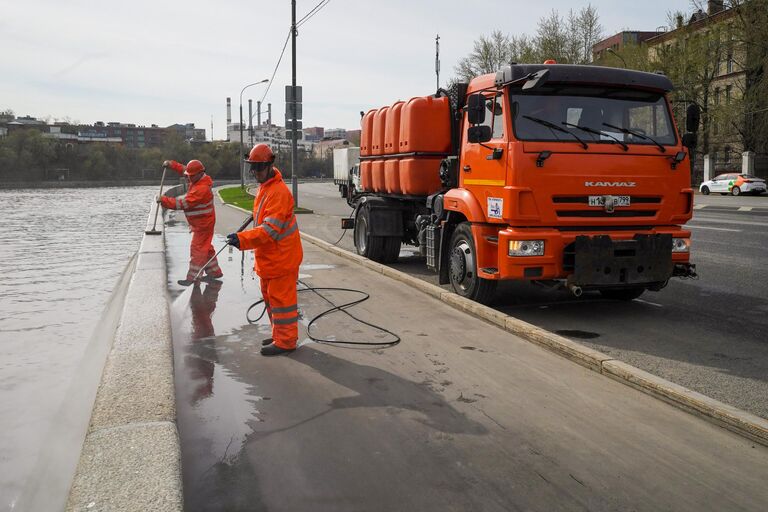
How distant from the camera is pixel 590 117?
24.1 feet

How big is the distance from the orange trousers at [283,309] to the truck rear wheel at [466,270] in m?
2.54

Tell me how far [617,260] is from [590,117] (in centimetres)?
154

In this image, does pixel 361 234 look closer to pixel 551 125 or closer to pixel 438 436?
pixel 551 125

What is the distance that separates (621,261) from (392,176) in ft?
15.4

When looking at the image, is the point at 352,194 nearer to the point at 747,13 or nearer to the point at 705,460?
the point at 705,460

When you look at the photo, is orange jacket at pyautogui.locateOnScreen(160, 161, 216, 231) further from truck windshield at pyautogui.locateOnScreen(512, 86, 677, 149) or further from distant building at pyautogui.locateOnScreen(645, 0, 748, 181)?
distant building at pyautogui.locateOnScreen(645, 0, 748, 181)

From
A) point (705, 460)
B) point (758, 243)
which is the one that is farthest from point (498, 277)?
point (758, 243)

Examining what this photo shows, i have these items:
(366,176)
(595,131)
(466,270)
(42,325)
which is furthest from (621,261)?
(42,325)

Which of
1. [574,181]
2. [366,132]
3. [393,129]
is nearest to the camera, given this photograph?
[574,181]

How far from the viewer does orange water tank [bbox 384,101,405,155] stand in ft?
35.3

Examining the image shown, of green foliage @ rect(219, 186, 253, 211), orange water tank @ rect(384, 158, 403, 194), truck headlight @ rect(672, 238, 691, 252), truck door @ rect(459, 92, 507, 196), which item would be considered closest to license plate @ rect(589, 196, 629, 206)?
truck headlight @ rect(672, 238, 691, 252)

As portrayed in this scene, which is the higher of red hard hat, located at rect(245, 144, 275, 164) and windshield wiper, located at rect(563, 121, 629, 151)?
windshield wiper, located at rect(563, 121, 629, 151)

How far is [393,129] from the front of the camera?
10.9 m

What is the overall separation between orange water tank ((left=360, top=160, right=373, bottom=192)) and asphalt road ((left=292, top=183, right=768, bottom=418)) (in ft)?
5.05
